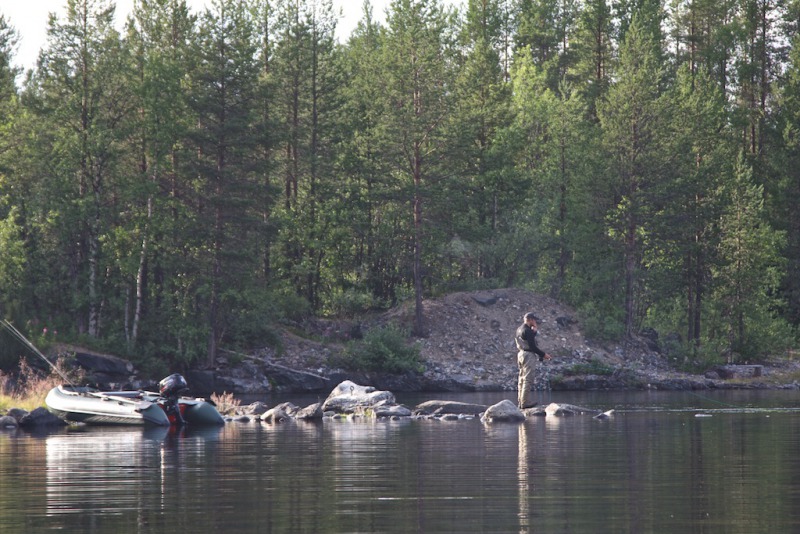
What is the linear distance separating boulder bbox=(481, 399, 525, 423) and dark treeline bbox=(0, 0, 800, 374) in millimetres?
21992

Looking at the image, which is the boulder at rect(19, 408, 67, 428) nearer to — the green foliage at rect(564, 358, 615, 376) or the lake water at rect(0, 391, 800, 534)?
the lake water at rect(0, 391, 800, 534)

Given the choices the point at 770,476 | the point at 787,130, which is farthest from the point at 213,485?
the point at 787,130

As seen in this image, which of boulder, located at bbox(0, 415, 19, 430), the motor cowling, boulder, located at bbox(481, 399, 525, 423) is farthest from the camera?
the motor cowling

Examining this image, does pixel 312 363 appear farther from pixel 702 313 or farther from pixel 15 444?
pixel 15 444

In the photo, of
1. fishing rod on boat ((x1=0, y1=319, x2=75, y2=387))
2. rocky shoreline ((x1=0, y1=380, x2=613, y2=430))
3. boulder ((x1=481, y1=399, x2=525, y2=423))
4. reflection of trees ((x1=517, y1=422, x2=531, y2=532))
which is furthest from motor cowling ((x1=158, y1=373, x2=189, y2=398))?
reflection of trees ((x1=517, y1=422, x2=531, y2=532))

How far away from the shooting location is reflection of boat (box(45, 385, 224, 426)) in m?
26.0

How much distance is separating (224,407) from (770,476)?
63.6 feet

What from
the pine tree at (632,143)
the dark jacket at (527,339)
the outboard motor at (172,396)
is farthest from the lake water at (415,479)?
A: the pine tree at (632,143)

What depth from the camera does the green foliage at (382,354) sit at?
45.5 meters

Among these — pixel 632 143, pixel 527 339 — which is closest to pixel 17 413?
pixel 527 339

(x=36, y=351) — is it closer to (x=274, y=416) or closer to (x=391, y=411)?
(x=274, y=416)

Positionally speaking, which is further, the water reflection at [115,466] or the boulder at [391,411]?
the boulder at [391,411]

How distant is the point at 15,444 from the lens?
2123cm

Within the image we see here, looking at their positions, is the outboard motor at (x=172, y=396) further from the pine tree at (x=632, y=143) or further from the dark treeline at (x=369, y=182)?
the pine tree at (x=632, y=143)
